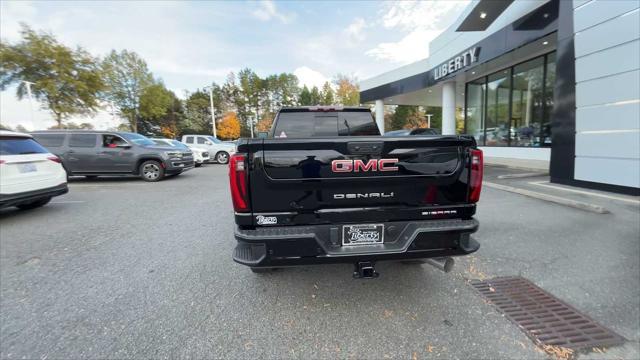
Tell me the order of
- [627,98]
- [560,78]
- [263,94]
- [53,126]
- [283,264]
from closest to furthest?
[283,264], [627,98], [560,78], [53,126], [263,94]

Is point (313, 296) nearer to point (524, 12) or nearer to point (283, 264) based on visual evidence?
point (283, 264)

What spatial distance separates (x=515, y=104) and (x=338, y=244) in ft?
50.0

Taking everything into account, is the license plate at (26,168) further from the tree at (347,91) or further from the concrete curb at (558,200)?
the tree at (347,91)

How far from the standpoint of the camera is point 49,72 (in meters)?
20.6

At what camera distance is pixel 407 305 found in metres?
2.67

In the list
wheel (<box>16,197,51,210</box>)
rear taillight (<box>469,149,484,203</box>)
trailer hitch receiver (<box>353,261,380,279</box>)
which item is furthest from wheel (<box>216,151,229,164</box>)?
rear taillight (<box>469,149,484,203</box>)

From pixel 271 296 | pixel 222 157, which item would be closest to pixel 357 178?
pixel 271 296

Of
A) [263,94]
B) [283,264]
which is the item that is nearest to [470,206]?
[283,264]

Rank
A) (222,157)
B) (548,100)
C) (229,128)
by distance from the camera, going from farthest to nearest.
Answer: (229,128) < (222,157) < (548,100)

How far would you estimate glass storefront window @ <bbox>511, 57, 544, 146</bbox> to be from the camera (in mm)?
12023

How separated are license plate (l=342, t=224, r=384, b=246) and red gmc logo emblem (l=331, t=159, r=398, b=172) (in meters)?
0.48

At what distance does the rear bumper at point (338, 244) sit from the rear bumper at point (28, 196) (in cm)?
565

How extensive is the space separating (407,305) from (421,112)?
182ft

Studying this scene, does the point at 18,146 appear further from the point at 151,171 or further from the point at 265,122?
the point at 265,122
